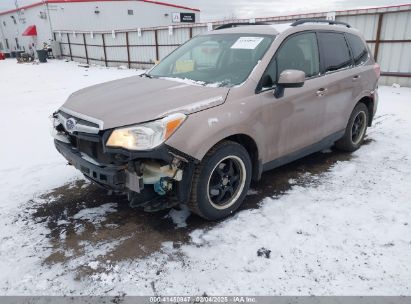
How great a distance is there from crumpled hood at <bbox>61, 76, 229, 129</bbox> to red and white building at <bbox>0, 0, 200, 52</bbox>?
28.6 m

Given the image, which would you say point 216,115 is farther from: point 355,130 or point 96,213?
point 355,130

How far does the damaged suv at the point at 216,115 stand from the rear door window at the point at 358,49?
35 mm

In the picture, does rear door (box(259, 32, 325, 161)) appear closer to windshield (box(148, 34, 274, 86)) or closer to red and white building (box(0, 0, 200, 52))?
windshield (box(148, 34, 274, 86))

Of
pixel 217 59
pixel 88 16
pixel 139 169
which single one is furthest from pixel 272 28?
pixel 88 16

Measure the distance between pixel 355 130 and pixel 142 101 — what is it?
141 inches

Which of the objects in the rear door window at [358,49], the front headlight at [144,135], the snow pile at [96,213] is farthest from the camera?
the rear door window at [358,49]

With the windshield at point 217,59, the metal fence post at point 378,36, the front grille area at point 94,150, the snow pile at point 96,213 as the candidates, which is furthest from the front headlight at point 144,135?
the metal fence post at point 378,36

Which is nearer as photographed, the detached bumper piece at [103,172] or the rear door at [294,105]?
the detached bumper piece at [103,172]

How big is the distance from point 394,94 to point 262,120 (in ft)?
26.3

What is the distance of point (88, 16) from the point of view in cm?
2891

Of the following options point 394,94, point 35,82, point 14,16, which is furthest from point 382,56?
point 14,16

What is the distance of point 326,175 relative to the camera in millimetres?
4445

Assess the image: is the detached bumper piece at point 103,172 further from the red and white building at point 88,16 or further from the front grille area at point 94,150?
the red and white building at point 88,16

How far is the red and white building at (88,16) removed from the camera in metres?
28.2
